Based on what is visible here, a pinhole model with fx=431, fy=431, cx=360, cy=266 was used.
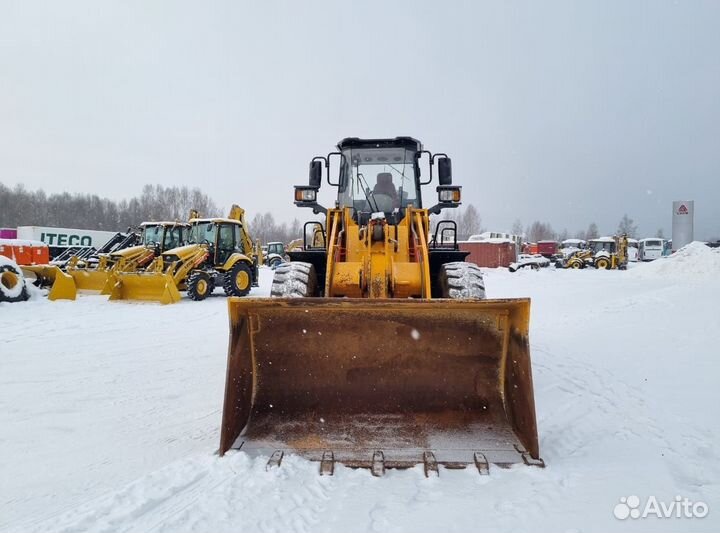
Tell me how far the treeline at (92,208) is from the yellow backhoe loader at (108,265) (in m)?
46.9

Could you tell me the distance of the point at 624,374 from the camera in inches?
195

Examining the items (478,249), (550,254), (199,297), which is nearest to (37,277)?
(199,297)

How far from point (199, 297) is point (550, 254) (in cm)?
4589

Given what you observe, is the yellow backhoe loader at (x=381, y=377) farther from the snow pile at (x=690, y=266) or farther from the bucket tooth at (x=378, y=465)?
the snow pile at (x=690, y=266)

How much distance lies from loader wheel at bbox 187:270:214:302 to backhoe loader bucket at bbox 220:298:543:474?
986 cm

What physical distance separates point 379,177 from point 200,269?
932 centimetres

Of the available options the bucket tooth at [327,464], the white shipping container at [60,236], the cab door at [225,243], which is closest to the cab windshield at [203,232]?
the cab door at [225,243]

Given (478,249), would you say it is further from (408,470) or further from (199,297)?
(408,470)

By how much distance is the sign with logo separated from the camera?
19.7 meters

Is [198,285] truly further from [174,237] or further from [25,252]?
[25,252]

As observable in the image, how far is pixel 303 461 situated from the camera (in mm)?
2750

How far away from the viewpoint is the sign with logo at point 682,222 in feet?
64.7

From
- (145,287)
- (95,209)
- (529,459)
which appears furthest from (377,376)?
(95,209)

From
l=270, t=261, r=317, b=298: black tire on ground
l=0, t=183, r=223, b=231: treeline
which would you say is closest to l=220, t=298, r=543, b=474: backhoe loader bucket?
A: l=270, t=261, r=317, b=298: black tire on ground
